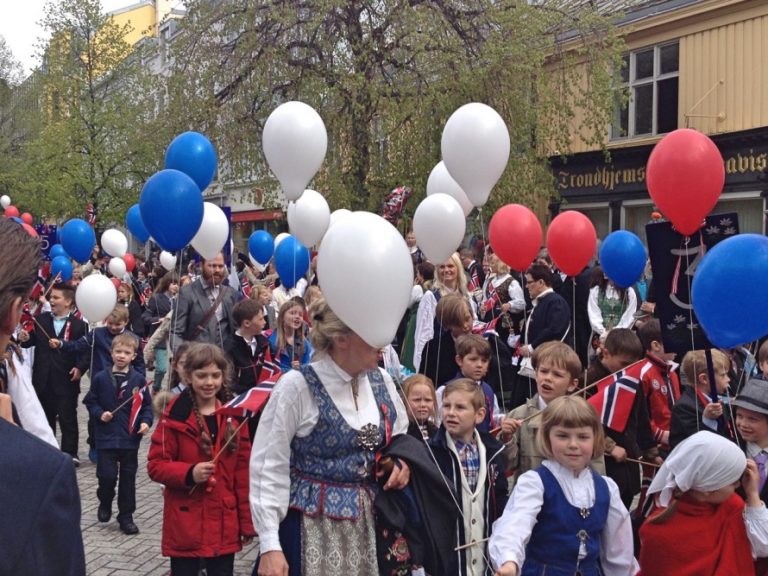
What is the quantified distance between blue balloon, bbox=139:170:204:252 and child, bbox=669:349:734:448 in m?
3.59

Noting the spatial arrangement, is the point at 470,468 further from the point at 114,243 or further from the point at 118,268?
the point at 114,243

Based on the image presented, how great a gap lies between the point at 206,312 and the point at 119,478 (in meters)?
1.67

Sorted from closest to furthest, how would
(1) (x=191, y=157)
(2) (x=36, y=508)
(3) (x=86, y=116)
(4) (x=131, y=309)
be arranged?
(2) (x=36, y=508)
(1) (x=191, y=157)
(4) (x=131, y=309)
(3) (x=86, y=116)

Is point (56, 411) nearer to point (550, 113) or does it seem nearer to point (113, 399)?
point (113, 399)

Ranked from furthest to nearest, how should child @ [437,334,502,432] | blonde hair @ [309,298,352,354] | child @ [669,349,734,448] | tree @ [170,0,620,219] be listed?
tree @ [170,0,620,219]
child @ [437,334,502,432]
child @ [669,349,734,448]
blonde hair @ [309,298,352,354]

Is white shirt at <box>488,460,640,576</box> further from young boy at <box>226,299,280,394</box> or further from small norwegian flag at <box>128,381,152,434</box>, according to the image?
small norwegian flag at <box>128,381,152,434</box>

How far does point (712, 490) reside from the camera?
333 cm

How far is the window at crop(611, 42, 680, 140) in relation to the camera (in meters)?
18.2

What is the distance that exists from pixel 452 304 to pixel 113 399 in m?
2.70

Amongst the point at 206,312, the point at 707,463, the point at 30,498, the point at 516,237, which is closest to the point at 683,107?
the point at 516,237

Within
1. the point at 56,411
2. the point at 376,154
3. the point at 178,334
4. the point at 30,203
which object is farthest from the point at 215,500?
the point at 30,203

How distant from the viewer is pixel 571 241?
7.12m

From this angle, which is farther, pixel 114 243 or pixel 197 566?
pixel 114 243

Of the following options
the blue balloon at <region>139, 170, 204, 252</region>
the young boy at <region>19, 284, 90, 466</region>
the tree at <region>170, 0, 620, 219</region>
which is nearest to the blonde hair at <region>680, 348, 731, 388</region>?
the blue balloon at <region>139, 170, 204, 252</region>
